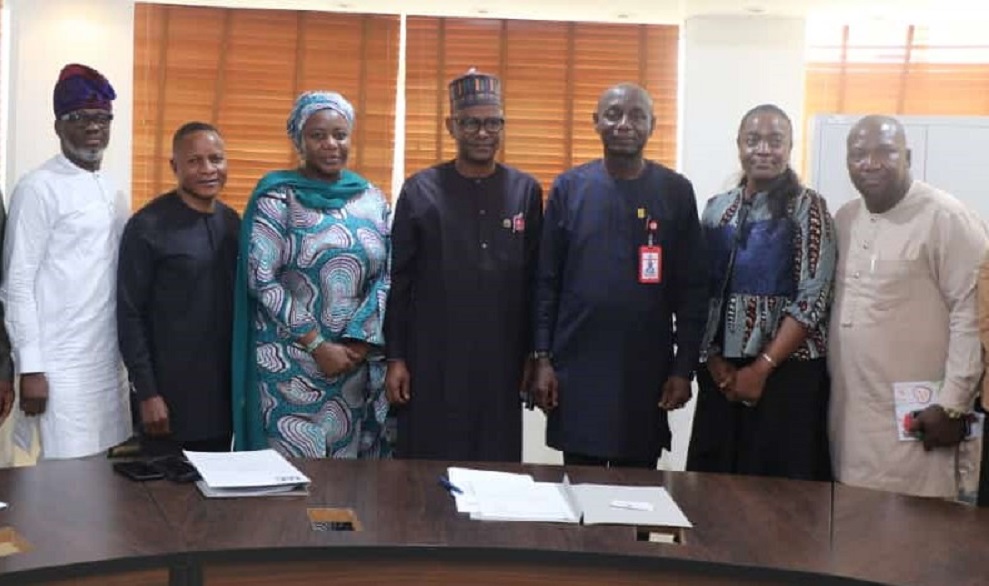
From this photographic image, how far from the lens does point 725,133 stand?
230 inches

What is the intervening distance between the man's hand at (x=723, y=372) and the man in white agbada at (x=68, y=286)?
175 cm

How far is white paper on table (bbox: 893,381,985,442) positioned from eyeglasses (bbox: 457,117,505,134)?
1.32 meters

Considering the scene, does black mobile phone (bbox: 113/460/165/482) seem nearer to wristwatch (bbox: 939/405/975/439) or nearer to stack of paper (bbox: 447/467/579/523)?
stack of paper (bbox: 447/467/579/523)

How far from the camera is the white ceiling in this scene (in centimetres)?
570

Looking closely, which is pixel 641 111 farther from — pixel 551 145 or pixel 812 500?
pixel 551 145

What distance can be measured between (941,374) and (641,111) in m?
1.08

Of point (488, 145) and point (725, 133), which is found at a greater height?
point (725, 133)

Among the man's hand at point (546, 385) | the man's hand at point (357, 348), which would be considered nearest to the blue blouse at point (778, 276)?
the man's hand at point (546, 385)

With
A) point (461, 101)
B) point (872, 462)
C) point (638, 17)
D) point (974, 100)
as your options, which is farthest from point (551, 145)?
point (872, 462)

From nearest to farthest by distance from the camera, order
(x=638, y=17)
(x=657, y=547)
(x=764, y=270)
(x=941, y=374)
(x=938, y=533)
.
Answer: (x=657, y=547) < (x=938, y=533) < (x=941, y=374) < (x=764, y=270) < (x=638, y=17)

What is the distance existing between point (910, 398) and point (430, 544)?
164 centimetres

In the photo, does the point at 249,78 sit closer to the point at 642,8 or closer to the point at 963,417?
the point at 642,8

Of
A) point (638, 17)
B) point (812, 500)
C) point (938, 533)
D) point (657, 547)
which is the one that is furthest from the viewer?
point (638, 17)

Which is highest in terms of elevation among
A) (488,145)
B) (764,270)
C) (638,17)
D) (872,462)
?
(638,17)
